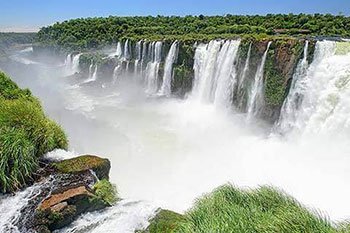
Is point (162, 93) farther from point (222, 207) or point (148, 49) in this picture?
point (222, 207)

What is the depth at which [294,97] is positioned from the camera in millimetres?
20516

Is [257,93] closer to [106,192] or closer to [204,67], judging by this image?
[204,67]

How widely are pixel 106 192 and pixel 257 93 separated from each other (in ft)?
49.3

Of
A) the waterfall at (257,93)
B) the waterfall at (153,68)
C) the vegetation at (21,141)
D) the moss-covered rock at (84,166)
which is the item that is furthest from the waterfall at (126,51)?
the moss-covered rock at (84,166)

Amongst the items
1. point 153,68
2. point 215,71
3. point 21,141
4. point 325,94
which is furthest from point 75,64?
point 21,141

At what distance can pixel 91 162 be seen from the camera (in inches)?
438

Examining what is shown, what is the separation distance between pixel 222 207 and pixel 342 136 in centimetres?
1126

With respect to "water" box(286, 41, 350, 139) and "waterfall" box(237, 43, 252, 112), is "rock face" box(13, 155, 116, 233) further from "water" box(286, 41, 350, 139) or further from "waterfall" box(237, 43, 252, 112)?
"waterfall" box(237, 43, 252, 112)

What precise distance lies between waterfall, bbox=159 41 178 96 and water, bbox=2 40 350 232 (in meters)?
4.27

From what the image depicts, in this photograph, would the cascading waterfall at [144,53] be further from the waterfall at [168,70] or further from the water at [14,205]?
the water at [14,205]

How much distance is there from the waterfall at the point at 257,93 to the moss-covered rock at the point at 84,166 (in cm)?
1351

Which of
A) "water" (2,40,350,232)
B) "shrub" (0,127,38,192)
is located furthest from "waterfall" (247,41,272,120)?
"shrub" (0,127,38,192)

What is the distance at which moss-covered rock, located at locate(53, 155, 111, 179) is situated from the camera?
1079cm

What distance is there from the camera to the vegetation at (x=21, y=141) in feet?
32.2
